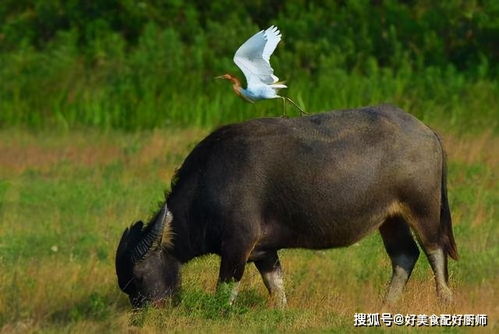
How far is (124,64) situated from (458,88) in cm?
552

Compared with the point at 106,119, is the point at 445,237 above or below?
above

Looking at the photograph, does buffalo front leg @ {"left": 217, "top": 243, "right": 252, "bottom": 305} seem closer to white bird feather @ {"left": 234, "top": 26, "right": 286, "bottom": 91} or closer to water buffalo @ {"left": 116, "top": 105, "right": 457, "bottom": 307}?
water buffalo @ {"left": 116, "top": 105, "right": 457, "bottom": 307}

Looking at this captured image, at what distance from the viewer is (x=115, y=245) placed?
11.7 metres

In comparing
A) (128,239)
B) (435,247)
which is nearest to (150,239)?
(128,239)

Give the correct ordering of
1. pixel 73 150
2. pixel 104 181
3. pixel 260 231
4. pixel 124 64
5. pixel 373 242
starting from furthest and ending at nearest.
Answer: pixel 124 64 < pixel 73 150 < pixel 104 181 < pixel 373 242 < pixel 260 231

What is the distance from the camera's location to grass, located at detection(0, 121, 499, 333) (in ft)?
27.8

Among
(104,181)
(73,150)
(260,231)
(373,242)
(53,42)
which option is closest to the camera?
(260,231)

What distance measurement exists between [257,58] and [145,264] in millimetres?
1707

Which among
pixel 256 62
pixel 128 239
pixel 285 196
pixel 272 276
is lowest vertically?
pixel 272 276

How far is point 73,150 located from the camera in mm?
16969

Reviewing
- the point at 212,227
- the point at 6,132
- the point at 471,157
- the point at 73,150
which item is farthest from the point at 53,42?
the point at 212,227

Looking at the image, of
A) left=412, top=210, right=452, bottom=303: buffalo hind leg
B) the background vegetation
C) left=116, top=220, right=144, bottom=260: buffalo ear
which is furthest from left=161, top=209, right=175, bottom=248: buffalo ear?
left=412, top=210, right=452, bottom=303: buffalo hind leg

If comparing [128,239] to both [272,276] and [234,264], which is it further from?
[272,276]

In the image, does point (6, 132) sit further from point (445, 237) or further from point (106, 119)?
point (445, 237)
